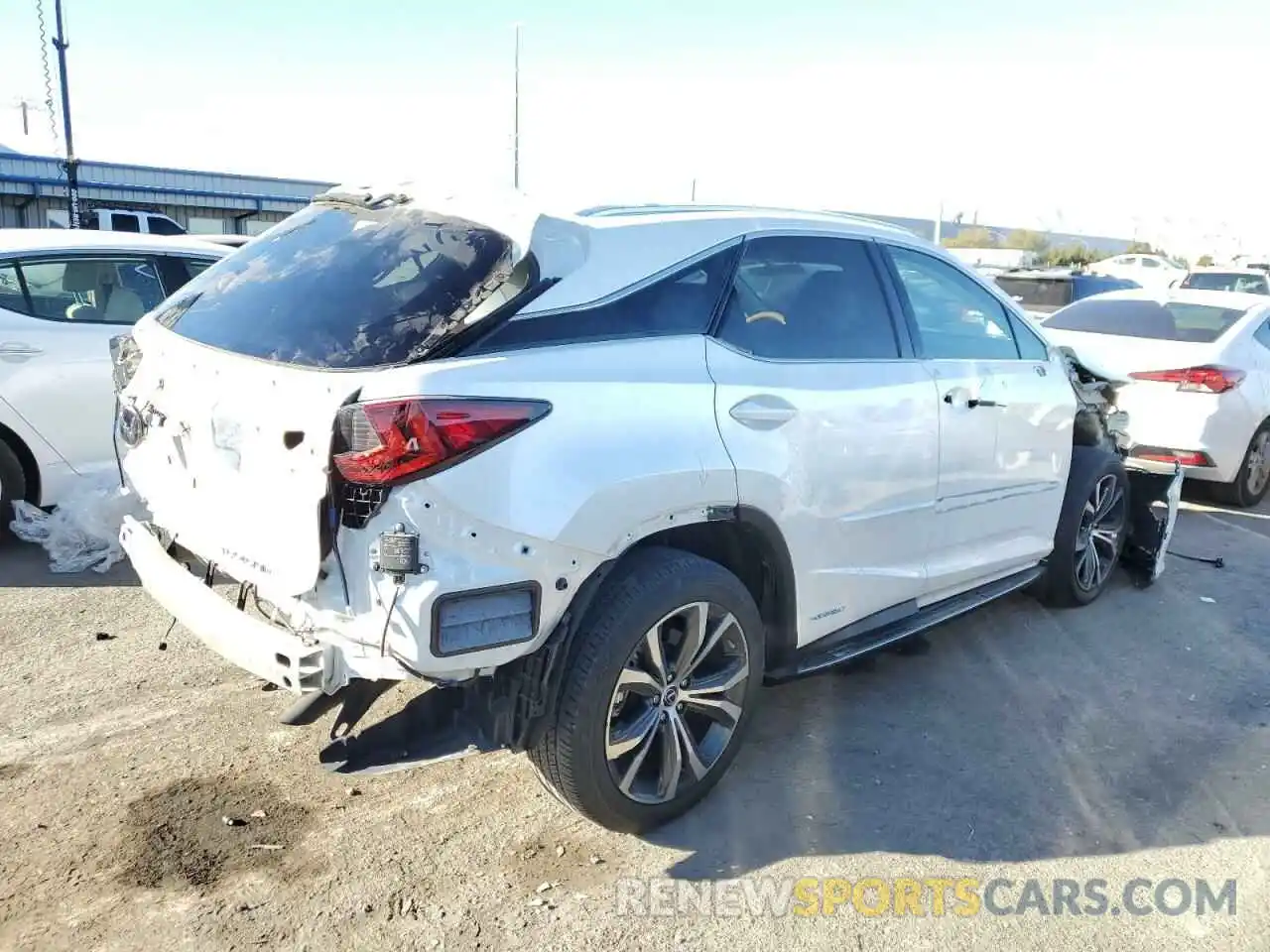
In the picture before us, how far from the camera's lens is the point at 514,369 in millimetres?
2613

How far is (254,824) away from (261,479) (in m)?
1.15

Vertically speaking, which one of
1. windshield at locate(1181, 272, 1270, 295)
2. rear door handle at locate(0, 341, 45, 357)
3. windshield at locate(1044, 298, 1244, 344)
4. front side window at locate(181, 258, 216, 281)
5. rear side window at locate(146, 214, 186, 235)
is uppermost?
front side window at locate(181, 258, 216, 281)

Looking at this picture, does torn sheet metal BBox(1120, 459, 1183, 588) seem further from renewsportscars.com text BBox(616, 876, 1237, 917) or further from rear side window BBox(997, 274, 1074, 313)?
rear side window BBox(997, 274, 1074, 313)

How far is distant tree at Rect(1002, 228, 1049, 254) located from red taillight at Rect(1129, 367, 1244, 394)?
2544 inches

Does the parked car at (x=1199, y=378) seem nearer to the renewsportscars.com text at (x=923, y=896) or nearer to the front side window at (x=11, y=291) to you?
the renewsportscars.com text at (x=923, y=896)

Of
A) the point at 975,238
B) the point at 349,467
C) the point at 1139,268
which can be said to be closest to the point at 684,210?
the point at 349,467

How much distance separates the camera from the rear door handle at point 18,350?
5.33 metres

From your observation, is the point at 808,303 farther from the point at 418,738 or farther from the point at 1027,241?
the point at 1027,241

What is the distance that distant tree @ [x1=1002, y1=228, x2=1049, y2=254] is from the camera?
67312 millimetres

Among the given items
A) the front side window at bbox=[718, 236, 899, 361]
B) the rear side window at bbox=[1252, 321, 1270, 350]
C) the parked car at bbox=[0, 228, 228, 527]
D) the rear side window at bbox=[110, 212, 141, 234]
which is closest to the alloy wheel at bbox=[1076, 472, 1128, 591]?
the front side window at bbox=[718, 236, 899, 361]

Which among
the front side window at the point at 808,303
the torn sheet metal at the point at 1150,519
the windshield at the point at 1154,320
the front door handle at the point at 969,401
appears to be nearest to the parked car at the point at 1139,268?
the windshield at the point at 1154,320

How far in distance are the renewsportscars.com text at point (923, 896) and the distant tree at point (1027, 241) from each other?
69546 mm

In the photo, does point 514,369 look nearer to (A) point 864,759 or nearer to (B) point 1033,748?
(A) point 864,759

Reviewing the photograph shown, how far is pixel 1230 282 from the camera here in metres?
20.2
